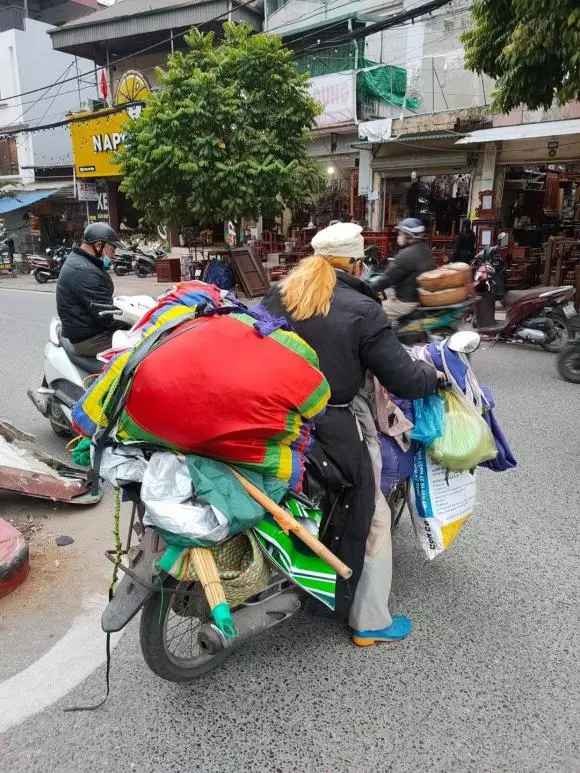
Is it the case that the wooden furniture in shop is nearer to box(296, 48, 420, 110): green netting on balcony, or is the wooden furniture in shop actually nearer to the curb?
box(296, 48, 420, 110): green netting on balcony

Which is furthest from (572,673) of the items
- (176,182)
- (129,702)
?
(176,182)

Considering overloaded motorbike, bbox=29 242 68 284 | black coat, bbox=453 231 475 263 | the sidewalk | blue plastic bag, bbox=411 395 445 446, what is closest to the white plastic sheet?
blue plastic bag, bbox=411 395 445 446

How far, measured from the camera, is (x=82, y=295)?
4.46m

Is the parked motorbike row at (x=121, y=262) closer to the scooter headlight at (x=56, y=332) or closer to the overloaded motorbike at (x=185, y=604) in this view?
the scooter headlight at (x=56, y=332)

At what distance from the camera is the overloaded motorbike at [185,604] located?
80.5 inches

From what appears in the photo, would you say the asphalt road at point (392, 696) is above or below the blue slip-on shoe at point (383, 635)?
below

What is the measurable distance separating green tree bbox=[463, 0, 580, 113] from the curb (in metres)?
6.71

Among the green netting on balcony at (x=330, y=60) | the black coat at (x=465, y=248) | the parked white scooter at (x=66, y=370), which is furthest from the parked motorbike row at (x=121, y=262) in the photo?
the parked white scooter at (x=66, y=370)

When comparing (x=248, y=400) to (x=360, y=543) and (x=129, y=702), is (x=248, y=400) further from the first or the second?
(x=129, y=702)

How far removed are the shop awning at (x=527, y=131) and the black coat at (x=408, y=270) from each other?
663 centimetres

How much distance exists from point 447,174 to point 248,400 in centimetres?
1381

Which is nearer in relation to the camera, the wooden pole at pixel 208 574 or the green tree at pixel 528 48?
the wooden pole at pixel 208 574

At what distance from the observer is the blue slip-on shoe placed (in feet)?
8.20

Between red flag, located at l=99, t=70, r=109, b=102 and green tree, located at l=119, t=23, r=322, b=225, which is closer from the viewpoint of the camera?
green tree, located at l=119, t=23, r=322, b=225
